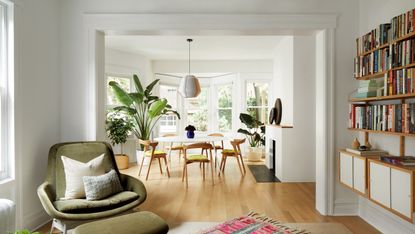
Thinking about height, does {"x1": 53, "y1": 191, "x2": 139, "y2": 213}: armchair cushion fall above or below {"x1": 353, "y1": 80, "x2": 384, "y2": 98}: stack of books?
below

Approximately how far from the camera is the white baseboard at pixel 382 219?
2480 millimetres

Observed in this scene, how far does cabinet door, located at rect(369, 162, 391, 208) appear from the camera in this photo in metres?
2.25

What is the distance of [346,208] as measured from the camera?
3201 mm

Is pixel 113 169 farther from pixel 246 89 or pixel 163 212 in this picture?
pixel 246 89

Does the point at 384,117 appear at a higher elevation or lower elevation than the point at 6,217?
higher

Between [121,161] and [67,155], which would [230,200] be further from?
[121,161]

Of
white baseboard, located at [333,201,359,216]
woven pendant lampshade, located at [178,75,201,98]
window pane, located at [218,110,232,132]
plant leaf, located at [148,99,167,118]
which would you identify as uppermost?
A: woven pendant lampshade, located at [178,75,201,98]

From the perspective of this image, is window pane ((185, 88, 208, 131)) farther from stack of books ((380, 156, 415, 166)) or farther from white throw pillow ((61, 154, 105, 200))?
stack of books ((380, 156, 415, 166))

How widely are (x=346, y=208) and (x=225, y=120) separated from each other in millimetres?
4760

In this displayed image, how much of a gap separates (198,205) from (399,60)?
2.74m

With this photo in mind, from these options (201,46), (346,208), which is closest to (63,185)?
(346,208)

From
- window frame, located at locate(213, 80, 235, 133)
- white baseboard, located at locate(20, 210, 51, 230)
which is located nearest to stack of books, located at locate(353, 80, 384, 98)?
white baseboard, located at locate(20, 210, 51, 230)

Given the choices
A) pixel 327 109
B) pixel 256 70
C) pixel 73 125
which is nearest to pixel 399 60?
pixel 327 109

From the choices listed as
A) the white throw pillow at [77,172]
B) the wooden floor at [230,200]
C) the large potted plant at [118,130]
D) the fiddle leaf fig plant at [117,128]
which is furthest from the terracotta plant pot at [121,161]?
the white throw pillow at [77,172]
